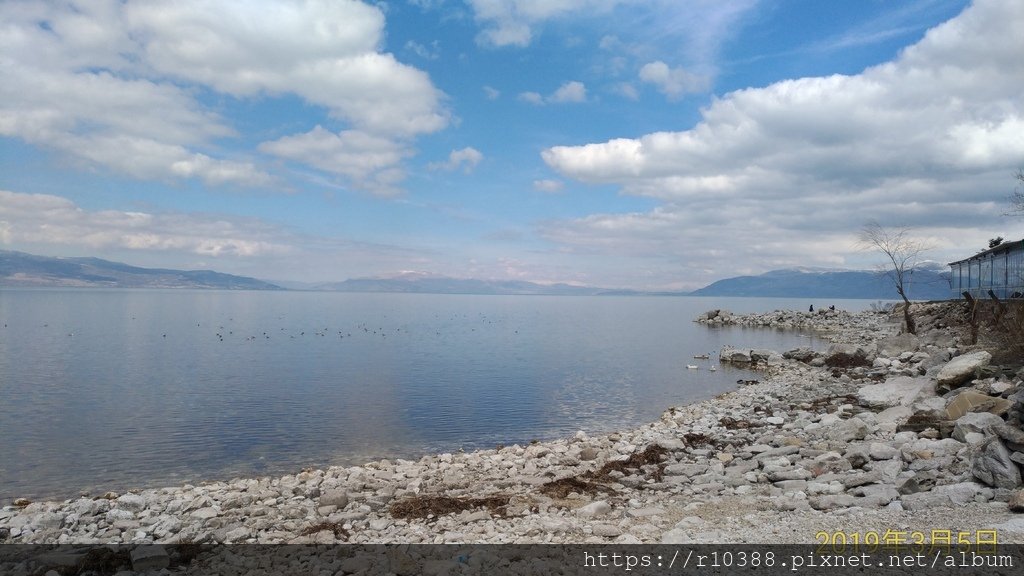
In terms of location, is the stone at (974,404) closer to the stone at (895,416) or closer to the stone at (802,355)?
the stone at (895,416)

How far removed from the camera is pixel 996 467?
862 centimetres

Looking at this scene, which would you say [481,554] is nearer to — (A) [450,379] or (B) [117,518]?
(B) [117,518]

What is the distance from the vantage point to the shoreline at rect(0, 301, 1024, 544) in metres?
8.25

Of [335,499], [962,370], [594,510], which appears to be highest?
[962,370]

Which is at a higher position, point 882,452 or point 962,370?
point 962,370

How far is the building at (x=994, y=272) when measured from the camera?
34.7 m

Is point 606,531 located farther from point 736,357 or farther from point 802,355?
point 736,357

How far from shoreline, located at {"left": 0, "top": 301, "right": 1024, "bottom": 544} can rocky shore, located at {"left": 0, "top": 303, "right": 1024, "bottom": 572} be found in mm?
41

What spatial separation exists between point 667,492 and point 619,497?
1.01m

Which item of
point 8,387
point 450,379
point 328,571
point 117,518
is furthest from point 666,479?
point 8,387

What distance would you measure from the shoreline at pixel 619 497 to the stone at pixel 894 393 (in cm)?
23

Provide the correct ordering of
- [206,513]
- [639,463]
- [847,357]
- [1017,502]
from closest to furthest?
[1017,502], [206,513], [639,463], [847,357]

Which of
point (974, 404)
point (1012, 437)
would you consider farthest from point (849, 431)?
point (1012, 437)

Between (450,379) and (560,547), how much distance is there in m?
25.1
